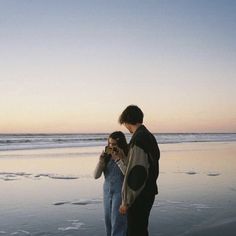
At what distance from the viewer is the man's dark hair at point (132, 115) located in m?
4.64

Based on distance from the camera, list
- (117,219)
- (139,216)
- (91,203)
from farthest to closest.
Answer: (91,203), (117,219), (139,216)

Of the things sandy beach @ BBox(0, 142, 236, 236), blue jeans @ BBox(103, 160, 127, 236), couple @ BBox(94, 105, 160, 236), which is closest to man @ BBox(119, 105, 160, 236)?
couple @ BBox(94, 105, 160, 236)

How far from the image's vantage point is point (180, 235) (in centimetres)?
676

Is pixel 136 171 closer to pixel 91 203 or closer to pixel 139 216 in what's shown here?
pixel 139 216

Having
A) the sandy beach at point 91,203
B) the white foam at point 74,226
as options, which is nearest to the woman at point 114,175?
the sandy beach at point 91,203

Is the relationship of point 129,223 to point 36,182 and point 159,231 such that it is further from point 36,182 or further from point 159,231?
point 36,182

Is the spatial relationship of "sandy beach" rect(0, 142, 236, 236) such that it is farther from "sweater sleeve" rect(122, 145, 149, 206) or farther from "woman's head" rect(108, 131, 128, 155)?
"sweater sleeve" rect(122, 145, 149, 206)

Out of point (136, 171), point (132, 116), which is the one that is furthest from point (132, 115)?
point (136, 171)

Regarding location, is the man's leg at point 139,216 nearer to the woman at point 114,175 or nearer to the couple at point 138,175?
the couple at point 138,175

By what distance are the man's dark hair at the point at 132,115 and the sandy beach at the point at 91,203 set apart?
2.91 meters

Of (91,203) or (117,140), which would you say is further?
(91,203)

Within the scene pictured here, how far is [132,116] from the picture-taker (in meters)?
4.64

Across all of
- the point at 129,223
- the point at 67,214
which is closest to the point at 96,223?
the point at 67,214

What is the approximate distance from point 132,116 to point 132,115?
0.04 feet
